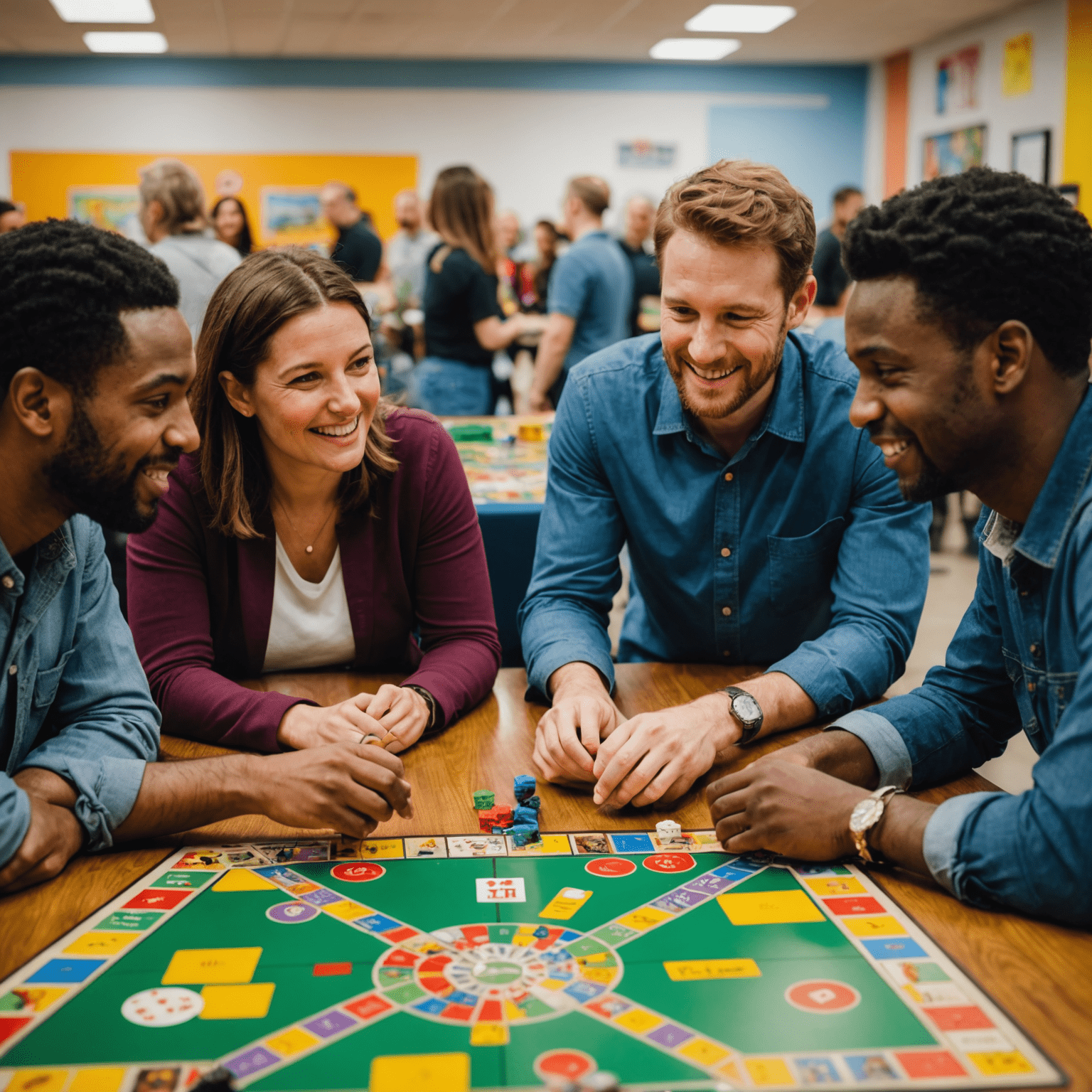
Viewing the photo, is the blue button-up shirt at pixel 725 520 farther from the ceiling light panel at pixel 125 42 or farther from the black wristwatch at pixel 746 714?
the ceiling light panel at pixel 125 42

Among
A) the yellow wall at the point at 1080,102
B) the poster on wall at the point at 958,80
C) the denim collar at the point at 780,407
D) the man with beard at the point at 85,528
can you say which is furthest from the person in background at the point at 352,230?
the man with beard at the point at 85,528

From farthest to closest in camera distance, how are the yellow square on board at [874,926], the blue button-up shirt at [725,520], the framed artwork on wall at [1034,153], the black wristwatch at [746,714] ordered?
1. the framed artwork on wall at [1034,153]
2. the blue button-up shirt at [725,520]
3. the black wristwatch at [746,714]
4. the yellow square on board at [874,926]

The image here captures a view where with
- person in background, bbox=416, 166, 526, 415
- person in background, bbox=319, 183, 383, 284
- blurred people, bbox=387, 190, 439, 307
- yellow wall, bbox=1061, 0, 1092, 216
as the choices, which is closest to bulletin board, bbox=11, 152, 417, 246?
blurred people, bbox=387, 190, 439, 307

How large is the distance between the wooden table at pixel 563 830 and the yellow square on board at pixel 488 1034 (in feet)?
1.19

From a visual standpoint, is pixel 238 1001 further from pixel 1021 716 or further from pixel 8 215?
pixel 8 215

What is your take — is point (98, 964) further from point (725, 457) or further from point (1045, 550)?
point (725, 457)

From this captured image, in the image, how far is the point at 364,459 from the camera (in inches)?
69.7

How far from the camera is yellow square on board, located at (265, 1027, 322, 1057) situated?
0.88 metres

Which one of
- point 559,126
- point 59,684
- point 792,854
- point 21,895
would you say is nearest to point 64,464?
point 59,684

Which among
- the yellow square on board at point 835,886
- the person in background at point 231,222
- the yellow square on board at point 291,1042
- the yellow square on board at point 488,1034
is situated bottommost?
the yellow square on board at point 835,886

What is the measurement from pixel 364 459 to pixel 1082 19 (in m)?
8.02

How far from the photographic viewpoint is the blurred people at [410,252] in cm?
787

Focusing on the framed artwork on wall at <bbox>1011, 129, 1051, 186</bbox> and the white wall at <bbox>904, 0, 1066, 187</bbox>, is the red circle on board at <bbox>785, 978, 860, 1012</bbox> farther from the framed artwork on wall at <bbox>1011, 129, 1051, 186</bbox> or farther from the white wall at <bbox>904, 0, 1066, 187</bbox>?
the white wall at <bbox>904, 0, 1066, 187</bbox>

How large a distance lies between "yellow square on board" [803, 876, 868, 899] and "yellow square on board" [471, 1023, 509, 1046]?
386mm
